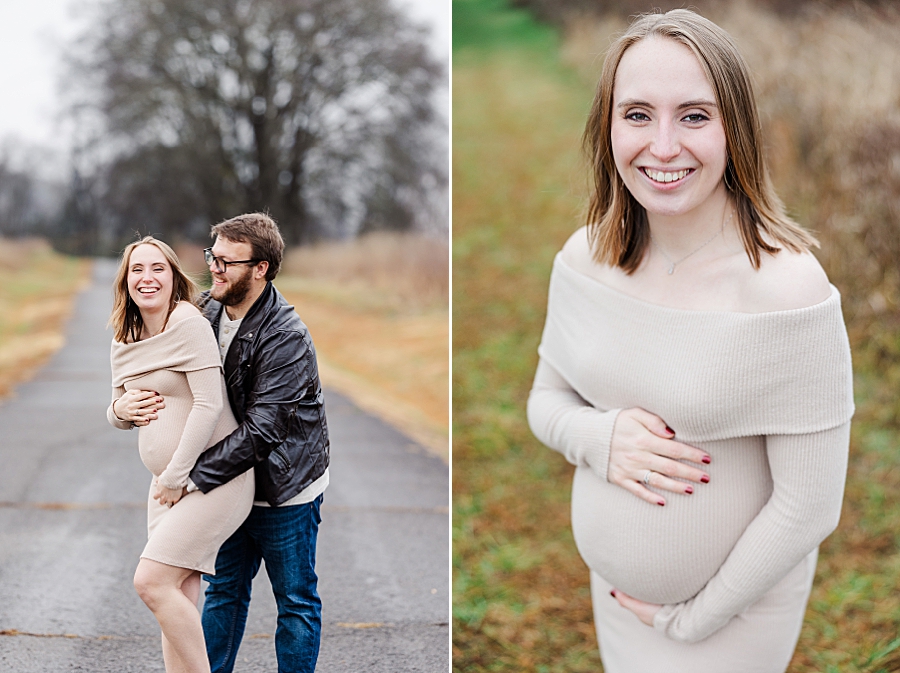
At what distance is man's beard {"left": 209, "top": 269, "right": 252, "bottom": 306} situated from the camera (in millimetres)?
1645

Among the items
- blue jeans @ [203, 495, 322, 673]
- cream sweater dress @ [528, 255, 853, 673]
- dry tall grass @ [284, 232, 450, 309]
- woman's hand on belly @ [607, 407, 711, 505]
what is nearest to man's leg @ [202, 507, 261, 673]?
blue jeans @ [203, 495, 322, 673]

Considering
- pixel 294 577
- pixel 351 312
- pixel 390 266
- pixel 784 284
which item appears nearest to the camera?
pixel 784 284

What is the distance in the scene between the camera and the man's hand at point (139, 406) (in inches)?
62.7

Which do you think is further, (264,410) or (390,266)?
(390,266)

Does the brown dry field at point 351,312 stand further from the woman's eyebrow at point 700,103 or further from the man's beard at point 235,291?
the woman's eyebrow at point 700,103

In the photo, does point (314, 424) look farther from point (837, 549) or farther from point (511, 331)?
point (511, 331)

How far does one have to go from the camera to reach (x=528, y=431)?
461 centimetres

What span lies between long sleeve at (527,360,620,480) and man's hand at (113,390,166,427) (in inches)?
29.9

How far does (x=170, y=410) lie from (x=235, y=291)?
0.26 meters

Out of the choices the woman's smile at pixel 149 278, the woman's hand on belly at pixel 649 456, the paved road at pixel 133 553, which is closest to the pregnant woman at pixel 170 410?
the woman's smile at pixel 149 278

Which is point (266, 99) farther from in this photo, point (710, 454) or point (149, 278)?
point (710, 454)

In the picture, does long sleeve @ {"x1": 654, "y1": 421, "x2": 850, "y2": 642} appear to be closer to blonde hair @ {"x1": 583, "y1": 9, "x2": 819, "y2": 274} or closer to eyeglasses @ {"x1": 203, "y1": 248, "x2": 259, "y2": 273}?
blonde hair @ {"x1": 583, "y1": 9, "x2": 819, "y2": 274}

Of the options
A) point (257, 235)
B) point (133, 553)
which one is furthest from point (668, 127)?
point (133, 553)

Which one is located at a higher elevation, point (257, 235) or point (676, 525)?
point (257, 235)
